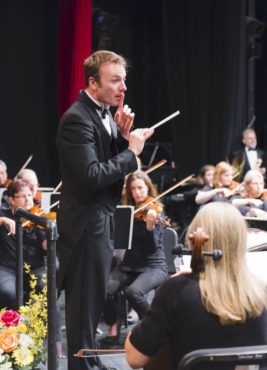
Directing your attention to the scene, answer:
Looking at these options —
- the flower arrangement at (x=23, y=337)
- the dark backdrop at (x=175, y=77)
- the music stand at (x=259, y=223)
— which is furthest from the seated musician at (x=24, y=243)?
the dark backdrop at (x=175, y=77)

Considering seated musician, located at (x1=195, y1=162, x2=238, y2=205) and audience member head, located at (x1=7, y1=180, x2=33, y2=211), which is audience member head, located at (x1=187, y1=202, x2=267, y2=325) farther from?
seated musician, located at (x1=195, y1=162, x2=238, y2=205)

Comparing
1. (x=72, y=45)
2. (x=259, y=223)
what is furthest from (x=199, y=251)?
(x=72, y=45)

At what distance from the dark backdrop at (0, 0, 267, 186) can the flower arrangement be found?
19.9 ft

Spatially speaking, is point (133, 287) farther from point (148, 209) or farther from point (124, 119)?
point (124, 119)

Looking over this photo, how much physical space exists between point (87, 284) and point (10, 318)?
365mm

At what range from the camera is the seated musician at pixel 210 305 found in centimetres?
200

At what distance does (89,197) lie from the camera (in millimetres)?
2701

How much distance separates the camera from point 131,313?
18.1ft

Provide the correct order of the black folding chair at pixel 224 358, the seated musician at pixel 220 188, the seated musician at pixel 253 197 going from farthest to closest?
the seated musician at pixel 220 188
the seated musician at pixel 253 197
the black folding chair at pixel 224 358

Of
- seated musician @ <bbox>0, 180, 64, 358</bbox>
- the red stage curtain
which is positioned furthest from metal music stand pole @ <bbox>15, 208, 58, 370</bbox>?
the red stage curtain

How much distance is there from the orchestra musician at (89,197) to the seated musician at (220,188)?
3806 mm

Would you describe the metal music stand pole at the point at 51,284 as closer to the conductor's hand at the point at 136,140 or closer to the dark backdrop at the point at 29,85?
the conductor's hand at the point at 136,140

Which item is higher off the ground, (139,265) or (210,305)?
(210,305)

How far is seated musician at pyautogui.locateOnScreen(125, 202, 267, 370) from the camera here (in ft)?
6.56
